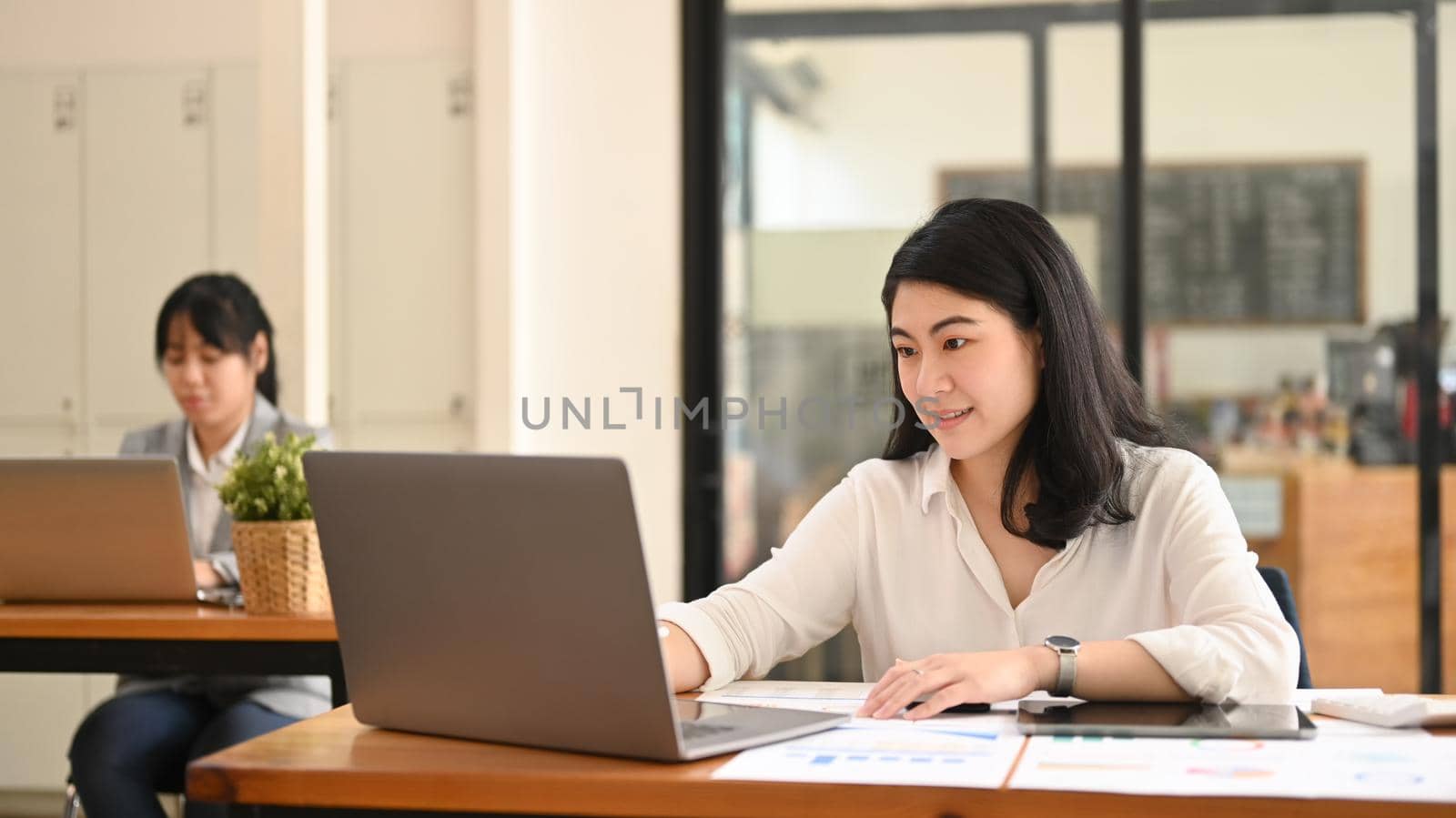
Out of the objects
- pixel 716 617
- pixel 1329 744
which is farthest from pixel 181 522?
pixel 1329 744

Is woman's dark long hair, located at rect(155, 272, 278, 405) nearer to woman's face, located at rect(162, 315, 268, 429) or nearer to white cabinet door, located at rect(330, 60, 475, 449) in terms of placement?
woman's face, located at rect(162, 315, 268, 429)

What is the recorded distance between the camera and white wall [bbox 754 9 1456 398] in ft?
13.9

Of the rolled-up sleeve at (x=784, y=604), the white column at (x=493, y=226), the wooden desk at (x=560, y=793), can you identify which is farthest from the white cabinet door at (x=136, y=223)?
the wooden desk at (x=560, y=793)

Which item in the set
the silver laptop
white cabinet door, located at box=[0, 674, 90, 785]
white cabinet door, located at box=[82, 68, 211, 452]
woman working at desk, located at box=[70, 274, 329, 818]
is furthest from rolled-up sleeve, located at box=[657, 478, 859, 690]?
white cabinet door, located at box=[0, 674, 90, 785]

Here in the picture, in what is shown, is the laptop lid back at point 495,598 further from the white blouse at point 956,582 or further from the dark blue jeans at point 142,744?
the dark blue jeans at point 142,744

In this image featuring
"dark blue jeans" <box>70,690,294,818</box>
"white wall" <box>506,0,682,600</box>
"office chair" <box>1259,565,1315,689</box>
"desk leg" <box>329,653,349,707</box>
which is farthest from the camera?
"white wall" <box>506,0,682,600</box>

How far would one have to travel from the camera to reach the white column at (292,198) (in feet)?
12.1

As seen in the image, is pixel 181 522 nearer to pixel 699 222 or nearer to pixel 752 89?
pixel 699 222

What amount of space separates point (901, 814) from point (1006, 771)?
0.34 ft

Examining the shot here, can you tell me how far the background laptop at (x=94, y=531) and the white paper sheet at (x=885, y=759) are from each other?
1.45 metres

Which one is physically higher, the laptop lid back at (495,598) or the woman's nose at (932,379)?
the woman's nose at (932,379)

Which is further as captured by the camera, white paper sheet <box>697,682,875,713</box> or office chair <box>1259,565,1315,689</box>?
office chair <box>1259,565,1315,689</box>

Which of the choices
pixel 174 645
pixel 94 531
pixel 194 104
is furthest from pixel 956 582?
pixel 194 104

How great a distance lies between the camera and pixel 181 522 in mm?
2486
